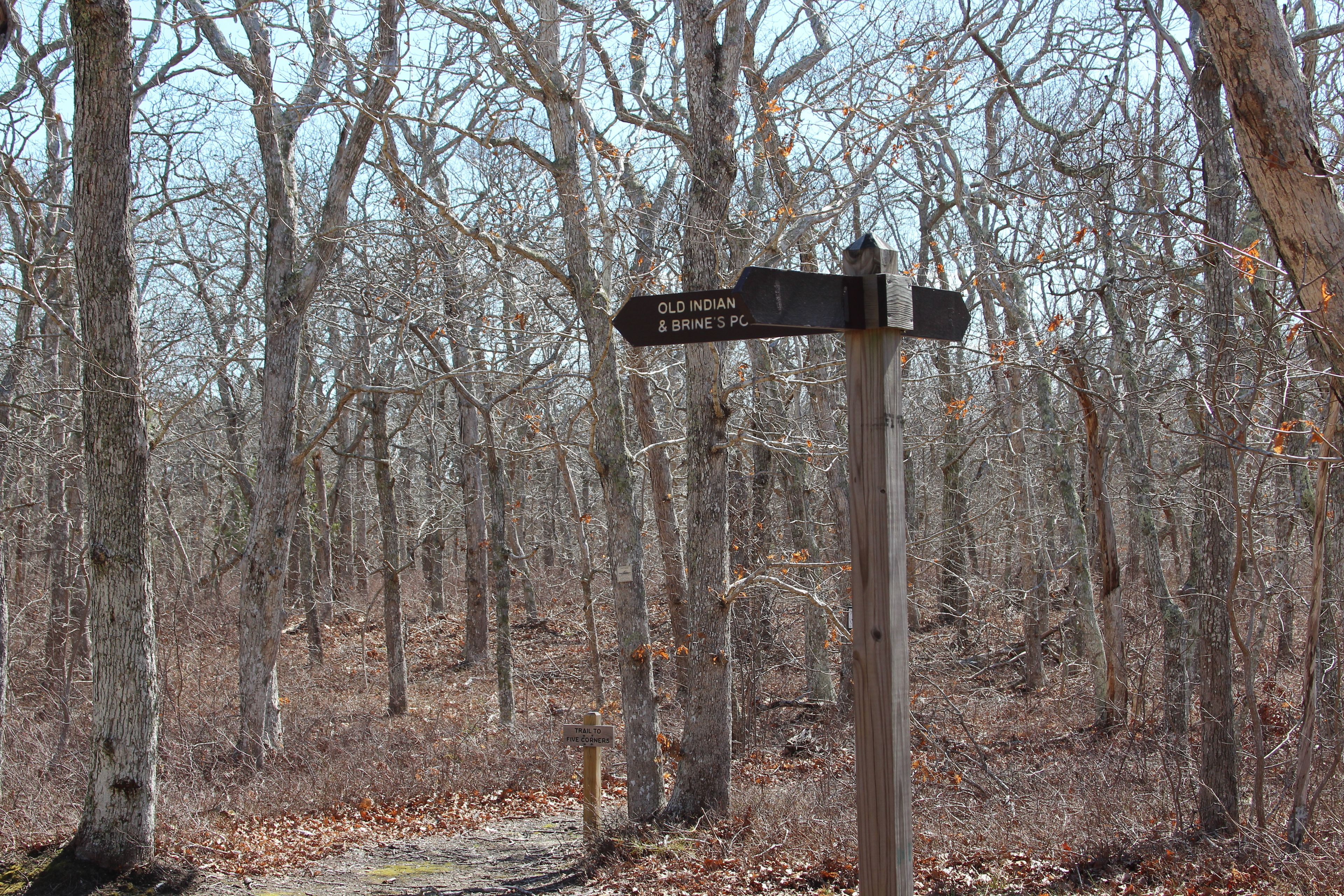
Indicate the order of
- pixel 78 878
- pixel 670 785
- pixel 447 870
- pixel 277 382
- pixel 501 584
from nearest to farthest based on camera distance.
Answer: pixel 78 878 < pixel 447 870 < pixel 670 785 < pixel 277 382 < pixel 501 584

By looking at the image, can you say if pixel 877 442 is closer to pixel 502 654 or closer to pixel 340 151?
pixel 340 151

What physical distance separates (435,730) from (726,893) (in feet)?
26.0

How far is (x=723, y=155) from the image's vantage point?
6.90 metres

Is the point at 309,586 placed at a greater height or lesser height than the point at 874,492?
lesser

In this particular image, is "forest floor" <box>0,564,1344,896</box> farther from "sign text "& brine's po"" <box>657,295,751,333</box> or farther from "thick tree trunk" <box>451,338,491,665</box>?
"sign text "& brine's po"" <box>657,295,751,333</box>

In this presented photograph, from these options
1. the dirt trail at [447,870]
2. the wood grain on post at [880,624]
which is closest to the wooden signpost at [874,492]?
the wood grain on post at [880,624]

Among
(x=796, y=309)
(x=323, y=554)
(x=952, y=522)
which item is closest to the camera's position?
(x=796, y=309)

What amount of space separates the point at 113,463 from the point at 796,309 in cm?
566

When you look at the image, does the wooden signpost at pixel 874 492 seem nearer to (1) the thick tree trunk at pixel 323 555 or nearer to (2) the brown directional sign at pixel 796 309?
(2) the brown directional sign at pixel 796 309

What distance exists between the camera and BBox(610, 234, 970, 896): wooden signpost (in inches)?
104

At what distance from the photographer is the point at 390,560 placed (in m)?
13.6

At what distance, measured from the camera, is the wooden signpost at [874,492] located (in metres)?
2.64

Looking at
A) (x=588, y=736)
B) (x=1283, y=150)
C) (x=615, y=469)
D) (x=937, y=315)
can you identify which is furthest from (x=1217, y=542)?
(x=588, y=736)

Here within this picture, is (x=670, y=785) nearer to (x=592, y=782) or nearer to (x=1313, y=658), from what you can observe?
(x=592, y=782)
